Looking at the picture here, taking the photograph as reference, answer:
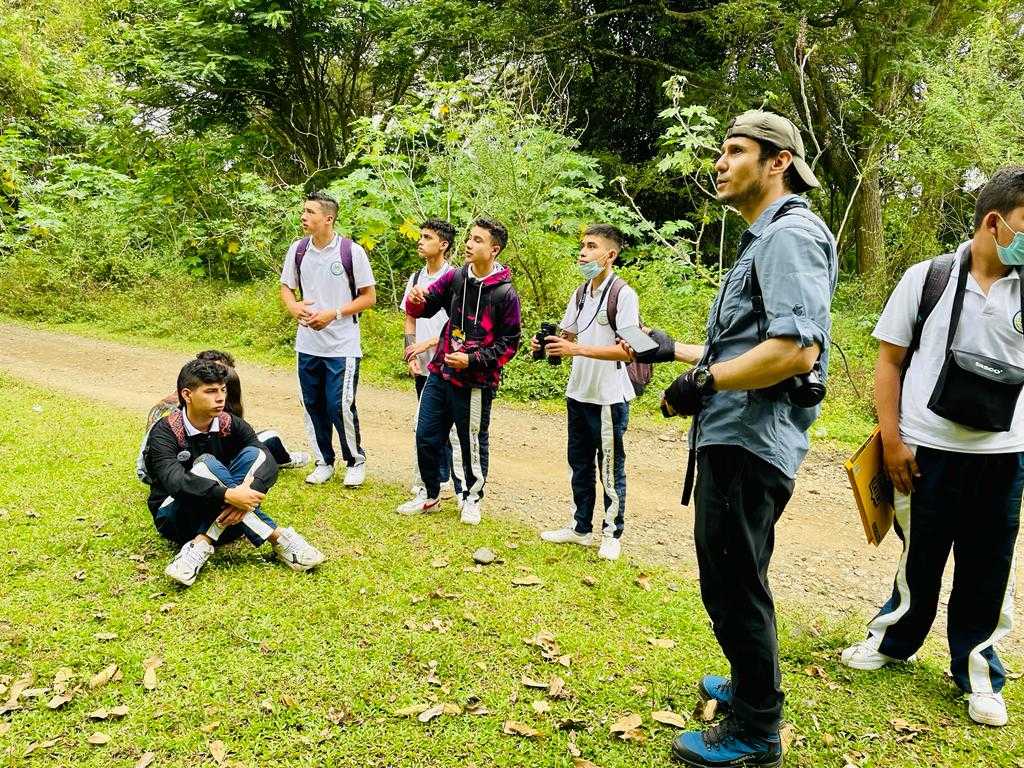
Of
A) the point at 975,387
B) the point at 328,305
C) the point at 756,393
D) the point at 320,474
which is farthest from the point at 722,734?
the point at 328,305

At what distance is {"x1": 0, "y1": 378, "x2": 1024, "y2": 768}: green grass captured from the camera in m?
3.01

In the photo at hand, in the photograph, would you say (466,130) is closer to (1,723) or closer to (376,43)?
(376,43)

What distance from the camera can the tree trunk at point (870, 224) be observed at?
1259 centimetres

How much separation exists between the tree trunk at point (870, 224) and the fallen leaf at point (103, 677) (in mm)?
12814

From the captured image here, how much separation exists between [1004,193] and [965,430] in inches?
40.4

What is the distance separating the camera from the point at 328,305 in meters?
5.64

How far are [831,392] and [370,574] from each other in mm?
6856

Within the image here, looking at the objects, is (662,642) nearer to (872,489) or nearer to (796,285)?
(872,489)

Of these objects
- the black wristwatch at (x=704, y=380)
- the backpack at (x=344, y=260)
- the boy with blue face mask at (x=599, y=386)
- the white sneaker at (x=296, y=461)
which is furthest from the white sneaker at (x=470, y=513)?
the black wristwatch at (x=704, y=380)

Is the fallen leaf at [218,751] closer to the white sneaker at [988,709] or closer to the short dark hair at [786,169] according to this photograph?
the short dark hair at [786,169]

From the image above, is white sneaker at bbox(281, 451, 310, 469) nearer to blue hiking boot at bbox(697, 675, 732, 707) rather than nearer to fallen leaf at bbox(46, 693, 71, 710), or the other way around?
fallen leaf at bbox(46, 693, 71, 710)

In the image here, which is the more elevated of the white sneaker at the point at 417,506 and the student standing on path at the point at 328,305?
the student standing on path at the point at 328,305

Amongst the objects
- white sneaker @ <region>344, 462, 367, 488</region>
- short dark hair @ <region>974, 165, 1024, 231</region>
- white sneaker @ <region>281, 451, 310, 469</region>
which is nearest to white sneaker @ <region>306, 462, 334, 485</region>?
white sneaker @ <region>344, 462, 367, 488</region>

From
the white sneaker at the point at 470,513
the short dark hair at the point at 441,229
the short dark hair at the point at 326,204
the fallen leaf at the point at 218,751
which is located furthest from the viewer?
the short dark hair at the point at 326,204
